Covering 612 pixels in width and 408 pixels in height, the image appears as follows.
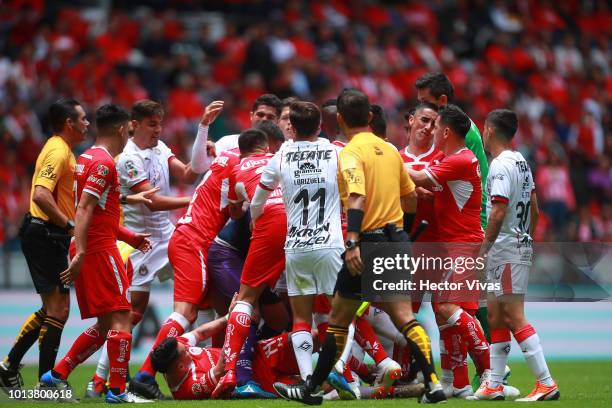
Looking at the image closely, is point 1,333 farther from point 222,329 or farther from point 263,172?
point 263,172

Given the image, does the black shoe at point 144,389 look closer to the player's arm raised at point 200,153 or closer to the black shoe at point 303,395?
the black shoe at point 303,395

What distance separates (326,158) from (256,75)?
11868mm

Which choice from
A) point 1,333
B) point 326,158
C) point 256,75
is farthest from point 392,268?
point 256,75

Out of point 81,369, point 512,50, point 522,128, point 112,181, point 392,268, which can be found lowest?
point 81,369

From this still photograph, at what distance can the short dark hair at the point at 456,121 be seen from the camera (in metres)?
9.00

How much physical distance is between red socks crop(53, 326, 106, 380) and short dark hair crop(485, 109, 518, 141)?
3.76m

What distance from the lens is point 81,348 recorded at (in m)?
9.38

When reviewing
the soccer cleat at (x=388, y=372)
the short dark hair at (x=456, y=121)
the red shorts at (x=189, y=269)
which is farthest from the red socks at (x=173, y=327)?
the short dark hair at (x=456, y=121)

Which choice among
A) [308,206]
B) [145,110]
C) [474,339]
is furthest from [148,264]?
[474,339]

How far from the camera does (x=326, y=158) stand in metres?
8.46

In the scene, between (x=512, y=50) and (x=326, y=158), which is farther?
(x=512, y=50)

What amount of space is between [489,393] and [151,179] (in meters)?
3.90

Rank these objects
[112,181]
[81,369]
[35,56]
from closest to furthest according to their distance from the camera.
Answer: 1. [112,181]
2. [81,369]
3. [35,56]

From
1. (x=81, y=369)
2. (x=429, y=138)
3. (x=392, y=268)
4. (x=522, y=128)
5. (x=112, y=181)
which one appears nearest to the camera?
(x=392, y=268)
